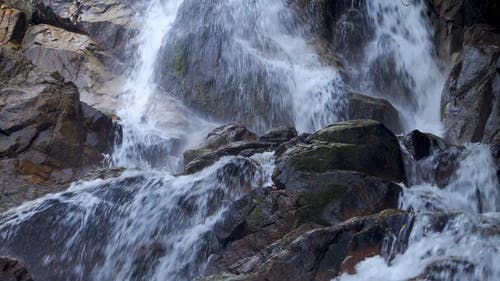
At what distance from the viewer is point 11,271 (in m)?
8.96

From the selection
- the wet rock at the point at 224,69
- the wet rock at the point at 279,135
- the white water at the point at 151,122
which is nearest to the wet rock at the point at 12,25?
the white water at the point at 151,122

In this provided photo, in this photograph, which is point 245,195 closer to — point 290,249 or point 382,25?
point 290,249

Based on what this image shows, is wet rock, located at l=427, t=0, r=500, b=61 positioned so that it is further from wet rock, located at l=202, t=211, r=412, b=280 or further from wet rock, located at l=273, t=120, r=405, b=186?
wet rock, located at l=202, t=211, r=412, b=280

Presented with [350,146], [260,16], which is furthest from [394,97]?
[350,146]

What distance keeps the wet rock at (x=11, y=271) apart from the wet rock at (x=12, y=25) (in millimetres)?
11585

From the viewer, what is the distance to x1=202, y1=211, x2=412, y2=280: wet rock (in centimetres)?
874

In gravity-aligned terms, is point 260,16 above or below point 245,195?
above

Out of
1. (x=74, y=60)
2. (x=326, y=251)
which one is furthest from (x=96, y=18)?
(x=326, y=251)

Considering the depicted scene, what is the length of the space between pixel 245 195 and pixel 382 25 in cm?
1211

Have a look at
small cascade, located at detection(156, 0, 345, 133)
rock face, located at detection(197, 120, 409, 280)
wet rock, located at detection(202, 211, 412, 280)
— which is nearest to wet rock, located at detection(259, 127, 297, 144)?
rock face, located at detection(197, 120, 409, 280)

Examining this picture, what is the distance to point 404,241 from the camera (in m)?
8.84

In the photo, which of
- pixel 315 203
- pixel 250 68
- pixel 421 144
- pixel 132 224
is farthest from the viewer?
pixel 250 68

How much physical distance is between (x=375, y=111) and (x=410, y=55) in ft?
12.7

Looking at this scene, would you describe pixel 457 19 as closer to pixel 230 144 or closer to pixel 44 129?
pixel 230 144
